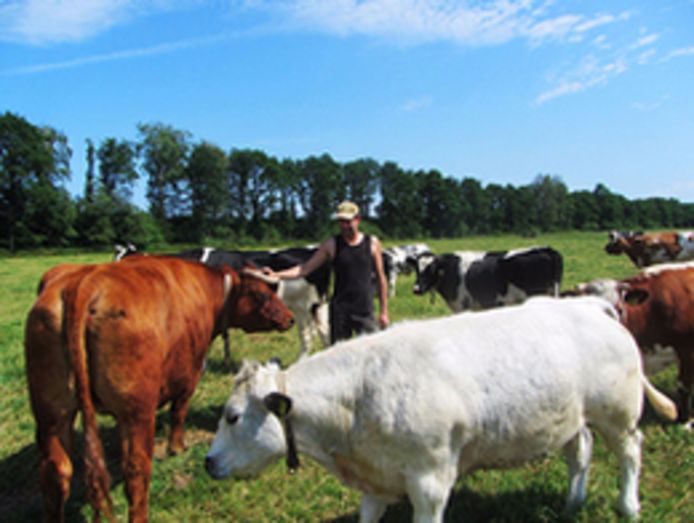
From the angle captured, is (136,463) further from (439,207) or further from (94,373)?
(439,207)

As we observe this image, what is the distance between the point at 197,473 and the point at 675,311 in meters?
5.36

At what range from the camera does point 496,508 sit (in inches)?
153

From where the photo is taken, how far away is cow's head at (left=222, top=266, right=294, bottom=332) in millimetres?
5473

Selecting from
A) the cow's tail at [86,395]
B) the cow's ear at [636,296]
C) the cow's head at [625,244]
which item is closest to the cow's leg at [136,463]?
the cow's tail at [86,395]

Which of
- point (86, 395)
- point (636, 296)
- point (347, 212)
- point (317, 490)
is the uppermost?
point (347, 212)

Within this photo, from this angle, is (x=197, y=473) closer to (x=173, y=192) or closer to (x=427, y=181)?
(x=173, y=192)

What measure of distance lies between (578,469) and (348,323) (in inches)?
102

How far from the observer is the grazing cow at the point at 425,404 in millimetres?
2912

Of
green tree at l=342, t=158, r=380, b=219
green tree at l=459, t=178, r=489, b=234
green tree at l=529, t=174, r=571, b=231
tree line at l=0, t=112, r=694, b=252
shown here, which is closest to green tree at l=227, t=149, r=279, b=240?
tree line at l=0, t=112, r=694, b=252

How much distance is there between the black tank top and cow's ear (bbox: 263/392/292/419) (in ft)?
7.80

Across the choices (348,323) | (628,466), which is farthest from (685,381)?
(348,323)

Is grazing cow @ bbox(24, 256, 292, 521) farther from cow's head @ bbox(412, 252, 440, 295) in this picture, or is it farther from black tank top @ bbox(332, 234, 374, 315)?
cow's head @ bbox(412, 252, 440, 295)

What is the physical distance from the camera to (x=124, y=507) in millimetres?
4098

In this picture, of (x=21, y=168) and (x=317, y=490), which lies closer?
(x=317, y=490)
